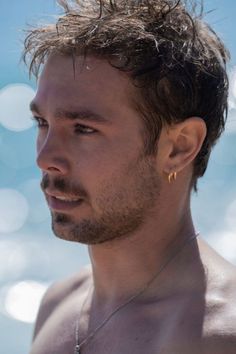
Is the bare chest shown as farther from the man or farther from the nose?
the nose

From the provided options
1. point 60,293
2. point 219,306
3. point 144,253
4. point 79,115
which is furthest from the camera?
point 60,293

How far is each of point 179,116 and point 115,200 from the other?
0.99 ft

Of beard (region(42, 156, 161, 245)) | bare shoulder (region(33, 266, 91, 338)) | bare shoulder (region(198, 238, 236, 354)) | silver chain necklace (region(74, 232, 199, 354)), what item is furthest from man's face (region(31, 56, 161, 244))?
bare shoulder (region(33, 266, 91, 338))

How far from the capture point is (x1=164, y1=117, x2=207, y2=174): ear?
2.08 meters

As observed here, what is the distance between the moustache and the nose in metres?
0.02

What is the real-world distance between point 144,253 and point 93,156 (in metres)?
0.31

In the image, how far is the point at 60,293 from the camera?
2.52 meters

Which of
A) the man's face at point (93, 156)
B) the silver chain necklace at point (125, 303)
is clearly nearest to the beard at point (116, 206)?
the man's face at point (93, 156)

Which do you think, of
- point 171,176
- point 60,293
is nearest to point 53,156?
point 171,176

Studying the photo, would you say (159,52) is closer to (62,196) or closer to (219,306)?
(62,196)

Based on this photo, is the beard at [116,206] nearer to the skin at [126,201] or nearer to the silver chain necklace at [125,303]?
the skin at [126,201]

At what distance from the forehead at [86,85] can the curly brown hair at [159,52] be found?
0.09ft

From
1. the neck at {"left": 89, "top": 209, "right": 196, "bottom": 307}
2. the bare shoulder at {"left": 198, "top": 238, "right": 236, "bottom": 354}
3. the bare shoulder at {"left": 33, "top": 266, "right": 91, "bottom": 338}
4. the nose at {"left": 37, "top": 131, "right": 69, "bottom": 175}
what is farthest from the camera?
the bare shoulder at {"left": 33, "top": 266, "right": 91, "bottom": 338}

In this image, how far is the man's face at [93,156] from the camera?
1.99 metres
